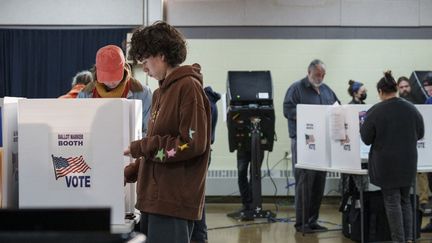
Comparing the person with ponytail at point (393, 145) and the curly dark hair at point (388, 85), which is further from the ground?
the curly dark hair at point (388, 85)

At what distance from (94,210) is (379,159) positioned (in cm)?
361

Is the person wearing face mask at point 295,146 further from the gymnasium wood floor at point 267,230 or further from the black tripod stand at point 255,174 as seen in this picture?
the black tripod stand at point 255,174

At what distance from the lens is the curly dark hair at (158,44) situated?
1.98m

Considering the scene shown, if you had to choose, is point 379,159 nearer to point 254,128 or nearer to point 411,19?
point 254,128

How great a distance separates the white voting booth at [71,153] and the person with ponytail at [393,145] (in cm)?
274

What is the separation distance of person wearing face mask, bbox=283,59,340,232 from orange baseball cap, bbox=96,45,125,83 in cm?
329

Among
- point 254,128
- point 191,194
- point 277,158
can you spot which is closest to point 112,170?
point 191,194

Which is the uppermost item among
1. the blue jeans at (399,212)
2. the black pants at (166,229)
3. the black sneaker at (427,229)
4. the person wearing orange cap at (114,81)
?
the person wearing orange cap at (114,81)

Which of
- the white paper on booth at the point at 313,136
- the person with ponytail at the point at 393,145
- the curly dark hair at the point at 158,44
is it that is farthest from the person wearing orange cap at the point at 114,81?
the white paper on booth at the point at 313,136

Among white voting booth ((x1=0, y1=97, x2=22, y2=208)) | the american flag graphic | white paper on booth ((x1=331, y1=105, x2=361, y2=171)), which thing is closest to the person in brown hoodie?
the american flag graphic

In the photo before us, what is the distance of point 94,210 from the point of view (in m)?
0.87

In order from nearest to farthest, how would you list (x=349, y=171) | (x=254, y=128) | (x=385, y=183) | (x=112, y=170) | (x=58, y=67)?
(x=112, y=170), (x=385, y=183), (x=349, y=171), (x=254, y=128), (x=58, y=67)

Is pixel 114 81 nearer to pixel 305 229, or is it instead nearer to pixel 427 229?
pixel 305 229

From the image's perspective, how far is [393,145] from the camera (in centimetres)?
417
